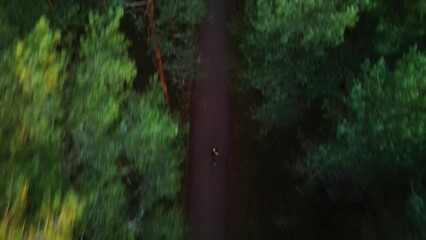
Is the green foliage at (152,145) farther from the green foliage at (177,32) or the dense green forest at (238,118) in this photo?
the green foliage at (177,32)

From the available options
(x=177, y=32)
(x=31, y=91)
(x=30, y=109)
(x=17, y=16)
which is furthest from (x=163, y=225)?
(x=177, y=32)

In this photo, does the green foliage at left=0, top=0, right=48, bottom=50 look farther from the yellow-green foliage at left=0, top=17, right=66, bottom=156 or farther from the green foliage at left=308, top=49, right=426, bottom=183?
the green foliage at left=308, top=49, right=426, bottom=183

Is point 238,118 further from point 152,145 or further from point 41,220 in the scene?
point 41,220

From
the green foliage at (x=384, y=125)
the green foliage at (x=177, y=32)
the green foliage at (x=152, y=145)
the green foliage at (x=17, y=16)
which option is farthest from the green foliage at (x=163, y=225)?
the green foliage at (x=17, y=16)

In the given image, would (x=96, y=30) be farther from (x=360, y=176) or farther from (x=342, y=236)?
(x=342, y=236)

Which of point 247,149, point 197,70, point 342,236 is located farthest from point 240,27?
point 342,236

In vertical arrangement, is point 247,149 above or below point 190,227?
above
